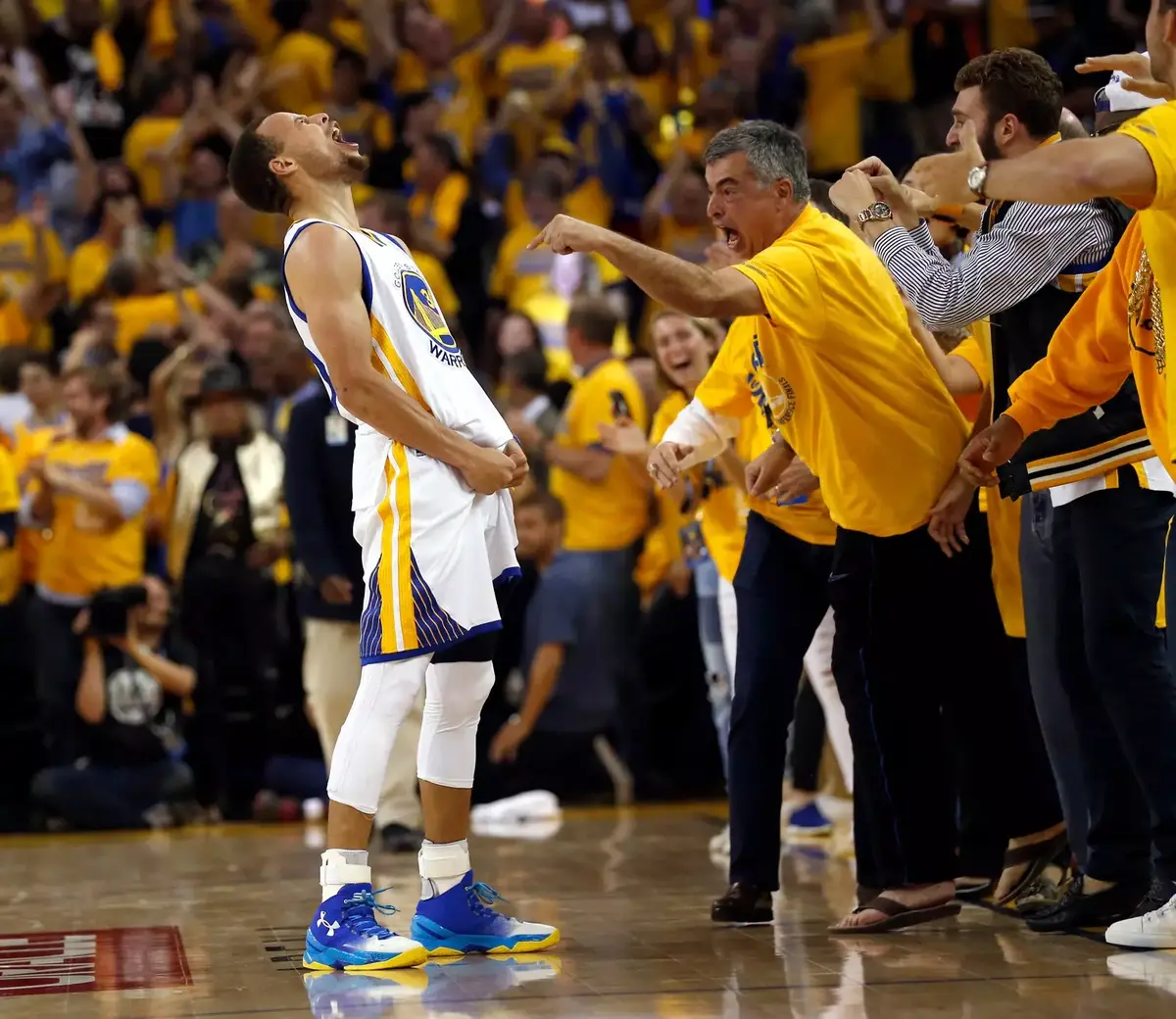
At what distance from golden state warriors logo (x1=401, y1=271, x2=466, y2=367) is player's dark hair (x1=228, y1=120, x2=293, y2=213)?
382mm

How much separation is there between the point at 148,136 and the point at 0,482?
4894 millimetres

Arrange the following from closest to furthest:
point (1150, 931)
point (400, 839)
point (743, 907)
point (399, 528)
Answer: point (1150, 931) → point (399, 528) → point (743, 907) → point (400, 839)

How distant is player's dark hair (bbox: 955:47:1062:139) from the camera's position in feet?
14.0

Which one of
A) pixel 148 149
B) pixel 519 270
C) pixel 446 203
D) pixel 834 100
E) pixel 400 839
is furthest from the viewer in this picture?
pixel 834 100

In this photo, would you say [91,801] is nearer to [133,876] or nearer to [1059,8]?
[133,876]

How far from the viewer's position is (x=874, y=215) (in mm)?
4238

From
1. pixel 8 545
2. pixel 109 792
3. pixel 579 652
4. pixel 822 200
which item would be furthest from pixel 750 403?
pixel 8 545

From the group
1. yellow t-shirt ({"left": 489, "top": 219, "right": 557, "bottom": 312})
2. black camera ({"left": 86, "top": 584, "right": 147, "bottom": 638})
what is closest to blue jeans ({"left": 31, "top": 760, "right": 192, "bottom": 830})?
black camera ({"left": 86, "top": 584, "right": 147, "bottom": 638})

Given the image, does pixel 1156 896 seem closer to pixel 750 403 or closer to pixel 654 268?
pixel 750 403

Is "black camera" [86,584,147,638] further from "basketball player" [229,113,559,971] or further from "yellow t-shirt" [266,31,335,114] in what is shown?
"yellow t-shirt" [266,31,335,114]

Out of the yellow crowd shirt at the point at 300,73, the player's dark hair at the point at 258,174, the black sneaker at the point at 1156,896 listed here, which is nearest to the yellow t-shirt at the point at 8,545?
the player's dark hair at the point at 258,174

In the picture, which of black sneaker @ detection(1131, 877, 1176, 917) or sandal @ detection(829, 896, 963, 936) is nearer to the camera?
black sneaker @ detection(1131, 877, 1176, 917)

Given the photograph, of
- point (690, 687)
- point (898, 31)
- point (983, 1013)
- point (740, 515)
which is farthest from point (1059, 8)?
point (983, 1013)

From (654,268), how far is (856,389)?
2.59 ft
